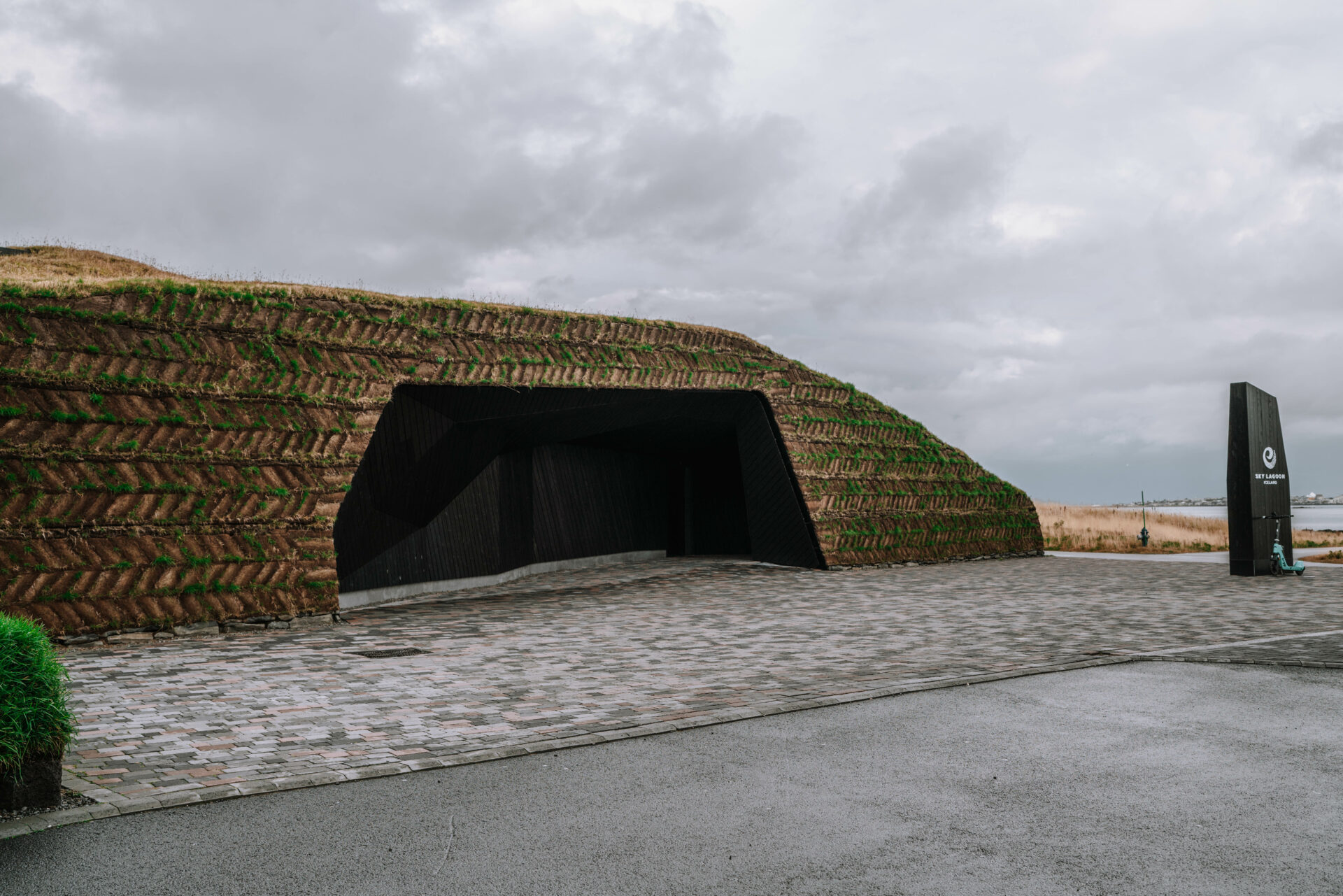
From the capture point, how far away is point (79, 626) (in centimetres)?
1066

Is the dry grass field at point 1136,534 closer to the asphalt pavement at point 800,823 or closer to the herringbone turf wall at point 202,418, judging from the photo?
the herringbone turf wall at point 202,418

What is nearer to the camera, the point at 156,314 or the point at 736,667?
the point at 736,667

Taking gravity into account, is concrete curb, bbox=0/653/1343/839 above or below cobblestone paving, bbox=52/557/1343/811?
below

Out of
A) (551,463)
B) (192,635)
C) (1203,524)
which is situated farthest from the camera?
(1203,524)

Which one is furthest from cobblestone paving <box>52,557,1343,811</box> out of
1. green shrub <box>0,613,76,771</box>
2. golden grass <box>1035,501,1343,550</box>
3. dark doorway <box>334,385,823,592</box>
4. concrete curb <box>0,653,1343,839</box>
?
golden grass <box>1035,501,1343,550</box>

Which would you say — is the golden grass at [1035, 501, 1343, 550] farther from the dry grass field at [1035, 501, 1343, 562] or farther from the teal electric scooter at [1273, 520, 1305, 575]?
the teal electric scooter at [1273, 520, 1305, 575]

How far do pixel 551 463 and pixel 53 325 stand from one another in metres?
10.5

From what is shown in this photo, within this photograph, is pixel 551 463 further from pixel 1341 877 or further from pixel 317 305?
pixel 1341 877

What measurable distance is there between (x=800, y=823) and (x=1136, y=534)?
33.8 metres

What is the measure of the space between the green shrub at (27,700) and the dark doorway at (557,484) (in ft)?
29.6

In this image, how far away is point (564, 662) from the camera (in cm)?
931

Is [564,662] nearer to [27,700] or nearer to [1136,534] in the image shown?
[27,700]

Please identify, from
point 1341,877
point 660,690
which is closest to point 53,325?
point 660,690

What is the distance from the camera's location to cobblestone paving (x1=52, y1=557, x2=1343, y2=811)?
6047 millimetres
